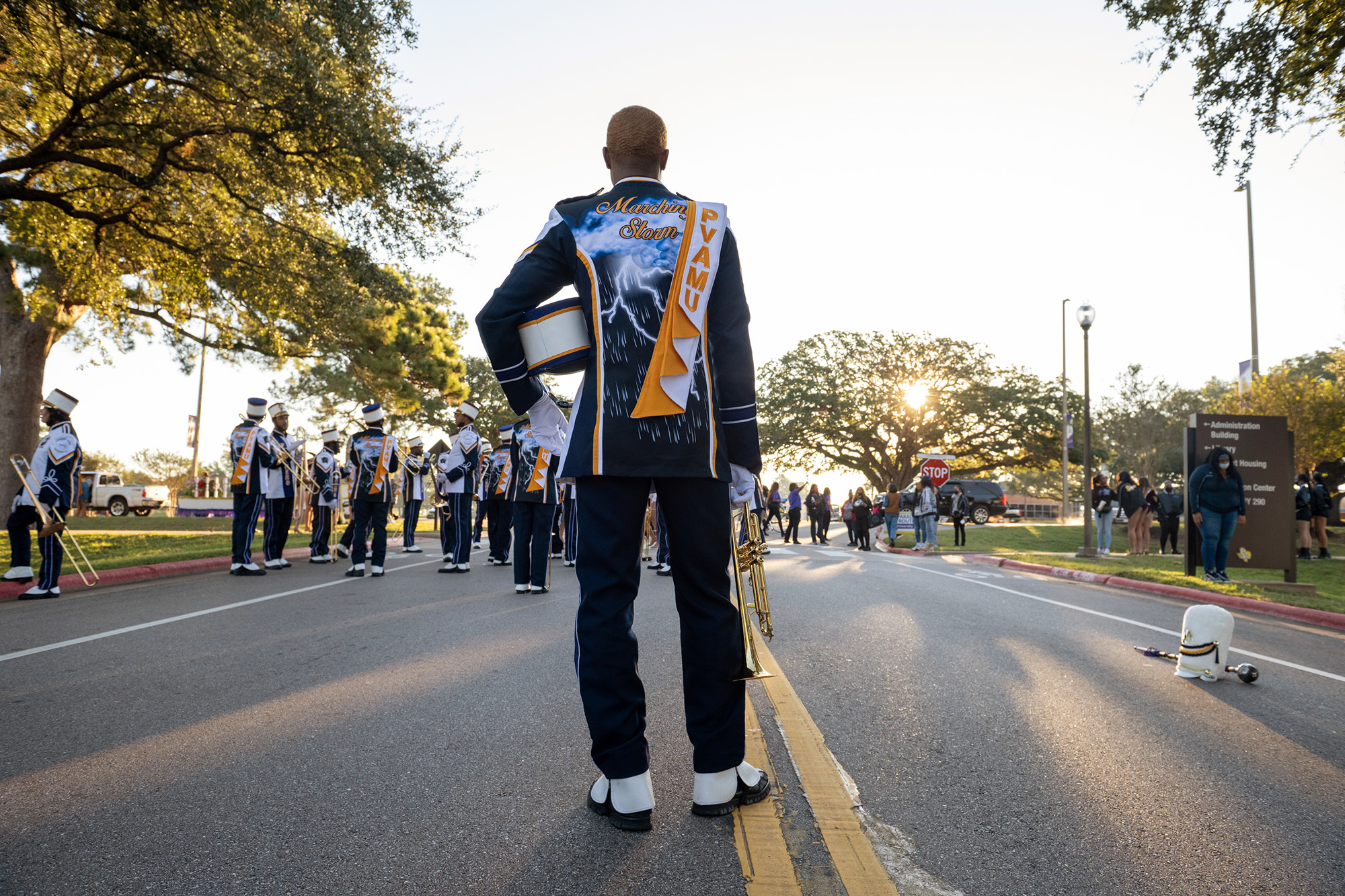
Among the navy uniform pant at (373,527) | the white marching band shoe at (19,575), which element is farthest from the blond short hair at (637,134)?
the white marching band shoe at (19,575)

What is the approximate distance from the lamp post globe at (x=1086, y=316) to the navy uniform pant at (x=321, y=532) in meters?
16.2

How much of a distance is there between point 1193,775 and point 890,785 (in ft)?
4.30

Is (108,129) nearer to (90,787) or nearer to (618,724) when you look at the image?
(90,787)

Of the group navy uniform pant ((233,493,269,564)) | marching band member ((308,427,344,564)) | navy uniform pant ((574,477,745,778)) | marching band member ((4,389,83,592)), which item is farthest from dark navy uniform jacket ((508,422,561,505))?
navy uniform pant ((574,477,745,778))

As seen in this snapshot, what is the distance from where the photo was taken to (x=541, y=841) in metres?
2.48

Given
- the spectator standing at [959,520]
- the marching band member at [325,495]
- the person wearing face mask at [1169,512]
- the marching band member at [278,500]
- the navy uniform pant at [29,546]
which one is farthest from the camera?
the spectator standing at [959,520]

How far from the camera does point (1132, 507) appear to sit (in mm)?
20000

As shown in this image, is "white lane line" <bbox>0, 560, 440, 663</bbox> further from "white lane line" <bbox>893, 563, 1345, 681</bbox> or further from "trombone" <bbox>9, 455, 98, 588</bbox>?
"trombone" <bbox>9, 455, 98, 588</bbox>

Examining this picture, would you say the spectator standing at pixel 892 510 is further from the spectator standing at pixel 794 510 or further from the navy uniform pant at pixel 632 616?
the navy uniform pant at pixel 632 616

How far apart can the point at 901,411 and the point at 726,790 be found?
46371 millimetres

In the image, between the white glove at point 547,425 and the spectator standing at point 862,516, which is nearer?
the white glove at point 547,425

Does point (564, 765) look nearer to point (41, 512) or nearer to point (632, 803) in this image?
point (632, 803)

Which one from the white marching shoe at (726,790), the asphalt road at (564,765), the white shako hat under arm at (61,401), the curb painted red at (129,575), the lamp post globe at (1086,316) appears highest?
the lamp post globe at (1086,316)

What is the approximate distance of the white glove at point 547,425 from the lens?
9.69 feet
